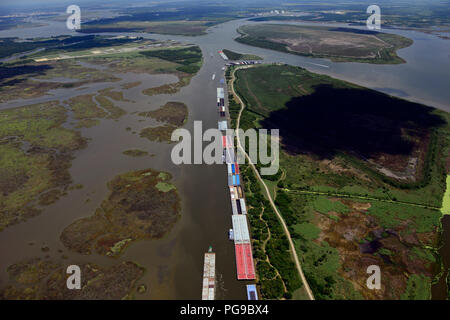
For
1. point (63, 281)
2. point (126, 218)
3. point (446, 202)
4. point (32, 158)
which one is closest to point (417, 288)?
point (446, 202)

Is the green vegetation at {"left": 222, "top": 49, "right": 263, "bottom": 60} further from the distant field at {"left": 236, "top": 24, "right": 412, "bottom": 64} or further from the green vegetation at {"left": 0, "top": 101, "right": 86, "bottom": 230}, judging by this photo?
the green vegetation at {"left": 0, "top": 101, "right": 86, "bottom": 230}

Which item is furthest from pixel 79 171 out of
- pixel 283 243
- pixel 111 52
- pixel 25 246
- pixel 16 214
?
pixel 111 52

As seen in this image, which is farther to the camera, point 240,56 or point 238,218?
point 240,56

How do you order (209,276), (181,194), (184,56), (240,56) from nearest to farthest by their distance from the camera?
(209,276), (181,194), (240,56), (184,56)

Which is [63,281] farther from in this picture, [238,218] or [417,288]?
[417,288]

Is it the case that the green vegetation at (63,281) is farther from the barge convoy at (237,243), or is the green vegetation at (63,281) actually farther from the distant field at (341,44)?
the distant field at (341,44)

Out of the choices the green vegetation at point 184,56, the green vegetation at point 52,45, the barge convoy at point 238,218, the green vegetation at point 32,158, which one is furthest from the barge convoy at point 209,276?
the green vegetation at point 52,45
